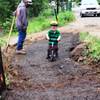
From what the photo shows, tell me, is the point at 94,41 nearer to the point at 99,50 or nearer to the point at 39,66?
the point at 99,50

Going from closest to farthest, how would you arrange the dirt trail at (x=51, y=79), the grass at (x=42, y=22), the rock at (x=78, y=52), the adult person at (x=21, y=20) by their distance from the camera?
the dirt trail at (x=51, y=79)
the rock at (x=78, y=52)
the adult person at (x=21, y=20)
the grass at (x=42, y=22)

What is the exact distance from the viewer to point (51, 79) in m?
9.55

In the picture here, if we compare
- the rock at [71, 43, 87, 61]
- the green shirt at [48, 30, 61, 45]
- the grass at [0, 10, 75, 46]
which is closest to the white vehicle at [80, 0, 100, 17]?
the grass at [0, 10, 75, 46]

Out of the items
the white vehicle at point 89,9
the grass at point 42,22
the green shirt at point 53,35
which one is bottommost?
the white vehicle at point 89,9

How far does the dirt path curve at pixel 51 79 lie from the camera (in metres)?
7.57

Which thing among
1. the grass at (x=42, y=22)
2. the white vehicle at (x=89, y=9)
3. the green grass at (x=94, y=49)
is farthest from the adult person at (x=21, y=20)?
the white vehicle at (x=89, y=9)

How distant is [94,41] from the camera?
13.4 meters

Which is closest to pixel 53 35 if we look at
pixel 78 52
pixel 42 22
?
pixel 78 52

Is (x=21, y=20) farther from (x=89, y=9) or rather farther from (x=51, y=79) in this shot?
(x=89, y=9)

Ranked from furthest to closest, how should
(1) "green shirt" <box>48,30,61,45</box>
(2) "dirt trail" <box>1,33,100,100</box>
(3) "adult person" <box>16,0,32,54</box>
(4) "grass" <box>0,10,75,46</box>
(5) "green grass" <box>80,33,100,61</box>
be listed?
(4) "grass" <box>0,10,75,46</box> → (3) "adult person" <box>16,0,32,54</box> → (1) "green shirt" <box>48,30,61,45</box> → (5) "green grass" <box>80,33,100,61</box> → (2) "dirt trail" <box>1,33,100,100</box>

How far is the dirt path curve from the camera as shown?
298 inches

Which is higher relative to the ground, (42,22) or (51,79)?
(51,79)

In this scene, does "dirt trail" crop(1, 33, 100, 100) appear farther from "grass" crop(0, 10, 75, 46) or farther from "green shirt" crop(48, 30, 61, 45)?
"grass" crop(0, 10, 75, 46)

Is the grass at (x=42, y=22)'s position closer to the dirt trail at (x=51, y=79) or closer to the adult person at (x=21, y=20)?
the adult person at (x=21, y=20)
